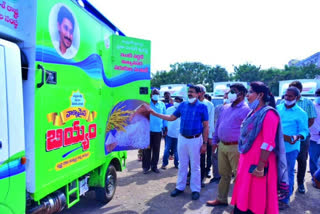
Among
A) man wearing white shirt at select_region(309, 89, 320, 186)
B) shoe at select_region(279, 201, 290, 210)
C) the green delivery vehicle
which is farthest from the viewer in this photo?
man wearing white shirt at select_region(309, 89, 320, 186)

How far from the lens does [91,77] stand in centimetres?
335

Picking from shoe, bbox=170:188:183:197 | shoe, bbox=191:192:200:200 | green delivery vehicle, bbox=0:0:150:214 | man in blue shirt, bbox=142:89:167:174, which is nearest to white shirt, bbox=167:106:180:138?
man in blue shirt, bbox=142:89:167:174

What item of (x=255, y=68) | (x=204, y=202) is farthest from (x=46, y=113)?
(x=255, y=68)

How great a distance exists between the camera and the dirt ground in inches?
155

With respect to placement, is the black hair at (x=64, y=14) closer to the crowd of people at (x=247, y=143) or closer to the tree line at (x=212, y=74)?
the crowd of people at (x=247, y=143)

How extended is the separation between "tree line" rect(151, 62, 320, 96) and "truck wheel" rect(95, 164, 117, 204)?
103 feet

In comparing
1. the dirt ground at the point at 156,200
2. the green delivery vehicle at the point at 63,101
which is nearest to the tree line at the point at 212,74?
the dirt ground at the point at 156,200

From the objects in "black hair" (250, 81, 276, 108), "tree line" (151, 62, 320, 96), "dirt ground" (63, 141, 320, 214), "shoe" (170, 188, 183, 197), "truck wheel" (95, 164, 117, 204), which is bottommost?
"dirt ground" (63, 141, 320, 214)

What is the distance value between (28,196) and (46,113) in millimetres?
806

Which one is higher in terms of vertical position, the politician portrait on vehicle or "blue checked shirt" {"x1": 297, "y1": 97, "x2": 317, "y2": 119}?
the politician portrait on vehicle

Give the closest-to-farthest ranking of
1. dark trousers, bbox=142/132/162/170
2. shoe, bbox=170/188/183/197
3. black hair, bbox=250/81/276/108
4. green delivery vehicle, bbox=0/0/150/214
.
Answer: green delivery vehicle, bbox=0/0/150/214
black hair, bbox=250/81/276/108
shoe, bbox=170/188/183/197
dark trousers, bbox=142/132/162/170

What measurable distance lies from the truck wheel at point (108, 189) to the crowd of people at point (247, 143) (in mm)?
1124

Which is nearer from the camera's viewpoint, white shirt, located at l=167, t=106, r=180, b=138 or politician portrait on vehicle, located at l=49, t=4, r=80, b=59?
politician portrait on vehicle, located at l=49, t=4, r=80, b=59

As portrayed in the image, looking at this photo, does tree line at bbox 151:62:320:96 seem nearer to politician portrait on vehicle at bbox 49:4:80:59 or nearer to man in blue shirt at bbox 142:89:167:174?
man in blue shirt at bbox 142:89:167:174
